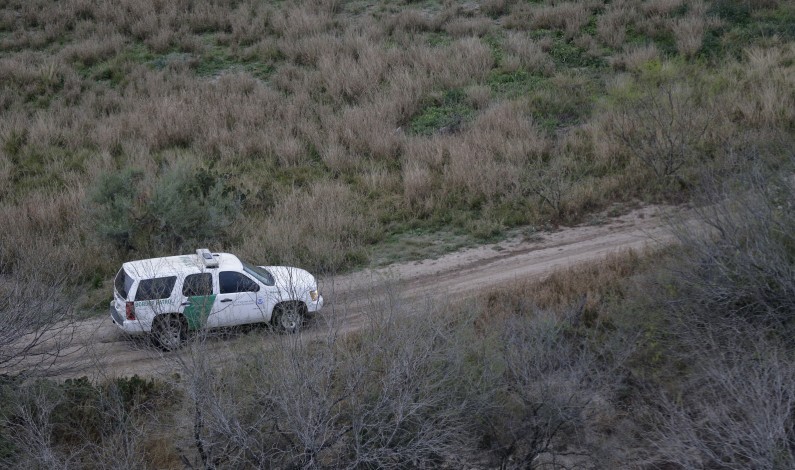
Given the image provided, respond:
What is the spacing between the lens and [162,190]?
631 inches

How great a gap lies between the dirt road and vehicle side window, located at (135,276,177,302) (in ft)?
2.30

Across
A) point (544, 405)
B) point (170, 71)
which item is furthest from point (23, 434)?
point (170, 71)

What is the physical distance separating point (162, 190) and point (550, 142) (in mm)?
8765

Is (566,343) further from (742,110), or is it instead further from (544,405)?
(742,110)

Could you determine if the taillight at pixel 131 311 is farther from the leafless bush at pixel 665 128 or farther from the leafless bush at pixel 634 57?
the leafless bush at pixel 634 57

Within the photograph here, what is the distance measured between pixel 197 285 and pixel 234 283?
29.6 inches

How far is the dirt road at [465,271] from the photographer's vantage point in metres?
12.2

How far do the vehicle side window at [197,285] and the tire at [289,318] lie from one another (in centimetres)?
107

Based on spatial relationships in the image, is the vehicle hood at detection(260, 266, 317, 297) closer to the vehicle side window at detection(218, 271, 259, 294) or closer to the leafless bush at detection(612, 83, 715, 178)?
the vehicle side window at detection(218, 271, 259, 294)

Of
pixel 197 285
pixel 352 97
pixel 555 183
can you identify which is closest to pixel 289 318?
pixel 197 285

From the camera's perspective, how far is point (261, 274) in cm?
1342

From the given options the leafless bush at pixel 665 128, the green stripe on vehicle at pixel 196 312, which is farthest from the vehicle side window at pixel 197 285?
the leafless bush at pixel 665 128

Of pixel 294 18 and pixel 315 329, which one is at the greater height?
pixel 294 18

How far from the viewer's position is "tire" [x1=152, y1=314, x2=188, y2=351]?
865 cm
